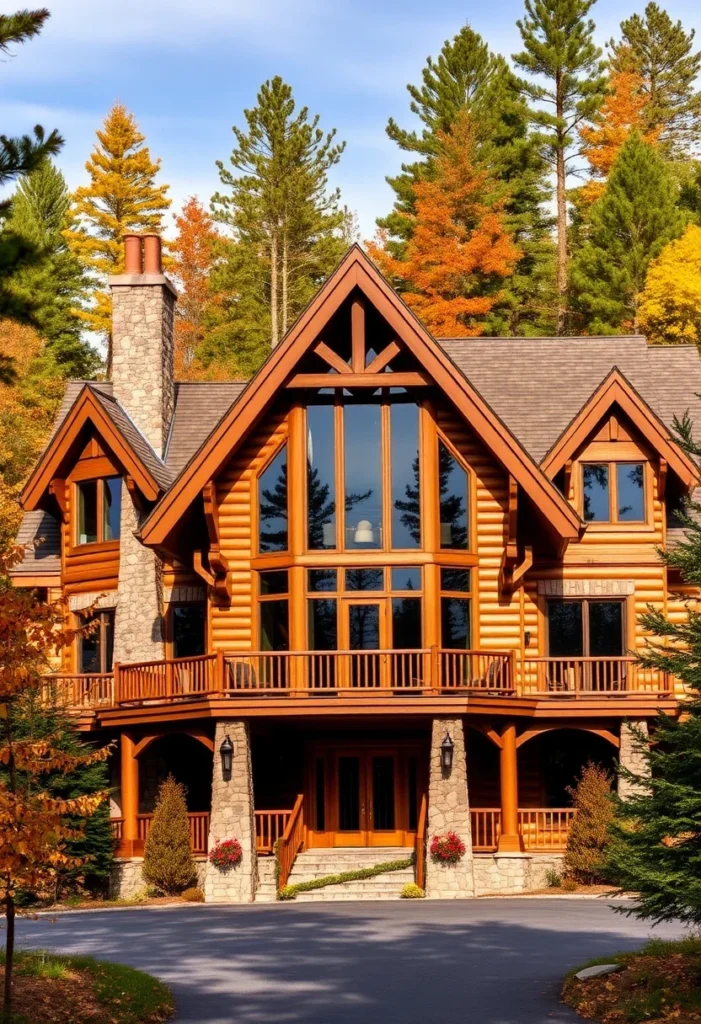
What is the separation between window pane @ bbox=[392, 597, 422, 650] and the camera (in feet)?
99.5

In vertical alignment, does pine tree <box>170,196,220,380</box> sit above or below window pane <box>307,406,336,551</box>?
above

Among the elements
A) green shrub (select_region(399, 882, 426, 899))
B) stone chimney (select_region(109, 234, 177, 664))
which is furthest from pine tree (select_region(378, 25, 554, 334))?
green shrub (select_region(399, 882, 426, 899))

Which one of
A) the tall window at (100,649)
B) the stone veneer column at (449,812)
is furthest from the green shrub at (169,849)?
the tall window at (100,649)

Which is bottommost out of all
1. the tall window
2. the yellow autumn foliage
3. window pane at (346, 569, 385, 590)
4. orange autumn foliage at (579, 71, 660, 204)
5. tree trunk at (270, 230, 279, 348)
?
the tall window

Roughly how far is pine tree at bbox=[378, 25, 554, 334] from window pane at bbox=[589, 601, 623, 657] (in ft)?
105

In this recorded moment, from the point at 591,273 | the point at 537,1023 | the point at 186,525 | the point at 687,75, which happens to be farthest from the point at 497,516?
the point at 687,75

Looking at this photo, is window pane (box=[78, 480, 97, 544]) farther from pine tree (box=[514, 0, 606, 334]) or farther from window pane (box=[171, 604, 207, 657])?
pine tree (box=[514, 0, 606, 334])

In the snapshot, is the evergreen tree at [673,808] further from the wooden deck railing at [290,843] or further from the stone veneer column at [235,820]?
the wooden deck railing at [290,843]

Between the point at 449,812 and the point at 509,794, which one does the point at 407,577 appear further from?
the point at 449,812

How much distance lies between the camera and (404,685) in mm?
29625

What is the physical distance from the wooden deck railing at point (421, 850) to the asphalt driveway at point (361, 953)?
1.94 metres

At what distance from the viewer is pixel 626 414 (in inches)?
1242

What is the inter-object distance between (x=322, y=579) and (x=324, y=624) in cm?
84

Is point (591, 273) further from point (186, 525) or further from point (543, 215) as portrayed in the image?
point (186, 525)
